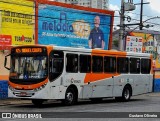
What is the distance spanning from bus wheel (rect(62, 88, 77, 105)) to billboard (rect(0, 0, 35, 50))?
6667mm

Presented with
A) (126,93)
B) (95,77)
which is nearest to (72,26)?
(126,93)

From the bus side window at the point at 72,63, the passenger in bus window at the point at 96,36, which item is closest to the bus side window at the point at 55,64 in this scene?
the bus side window at the point at 72,63

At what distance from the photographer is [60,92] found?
21484 mm

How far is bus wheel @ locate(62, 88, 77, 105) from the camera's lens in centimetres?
2197

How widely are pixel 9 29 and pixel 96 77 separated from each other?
7126mm

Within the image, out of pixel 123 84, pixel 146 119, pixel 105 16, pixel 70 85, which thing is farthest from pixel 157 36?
pixel 146 119

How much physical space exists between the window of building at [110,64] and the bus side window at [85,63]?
5.23ft

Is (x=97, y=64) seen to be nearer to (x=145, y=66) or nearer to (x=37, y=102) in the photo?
(x=37, y=102)

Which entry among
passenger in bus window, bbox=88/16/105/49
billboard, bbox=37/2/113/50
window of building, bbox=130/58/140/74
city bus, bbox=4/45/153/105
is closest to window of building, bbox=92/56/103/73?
city bus, bbox=4/45/153/105

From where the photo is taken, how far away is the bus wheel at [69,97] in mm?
21969

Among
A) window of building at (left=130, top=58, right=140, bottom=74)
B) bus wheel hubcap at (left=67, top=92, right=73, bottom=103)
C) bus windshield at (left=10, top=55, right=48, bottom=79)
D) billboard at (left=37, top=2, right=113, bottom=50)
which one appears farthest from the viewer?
billboard at (left=37, top=2, right=113, bottom=50)

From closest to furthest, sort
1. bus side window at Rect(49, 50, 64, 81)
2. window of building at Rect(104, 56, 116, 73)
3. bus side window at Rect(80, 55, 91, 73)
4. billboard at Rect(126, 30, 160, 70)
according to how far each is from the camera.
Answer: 1. bus side window at Rect(49, 50, 64, 81)
2. bus side window at Rect(80, 55, 91, 73)
3. window of building at Rect(104, 56, 116, 73)
4. billboard at Rect(126, 30, 160, 70)

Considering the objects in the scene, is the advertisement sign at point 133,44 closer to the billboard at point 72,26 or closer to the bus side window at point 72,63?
the billboard at point 72,26

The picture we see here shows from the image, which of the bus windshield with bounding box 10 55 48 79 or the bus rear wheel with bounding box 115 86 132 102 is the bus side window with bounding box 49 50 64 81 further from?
the bus rear wheel with bounding box 115 86 132 102
